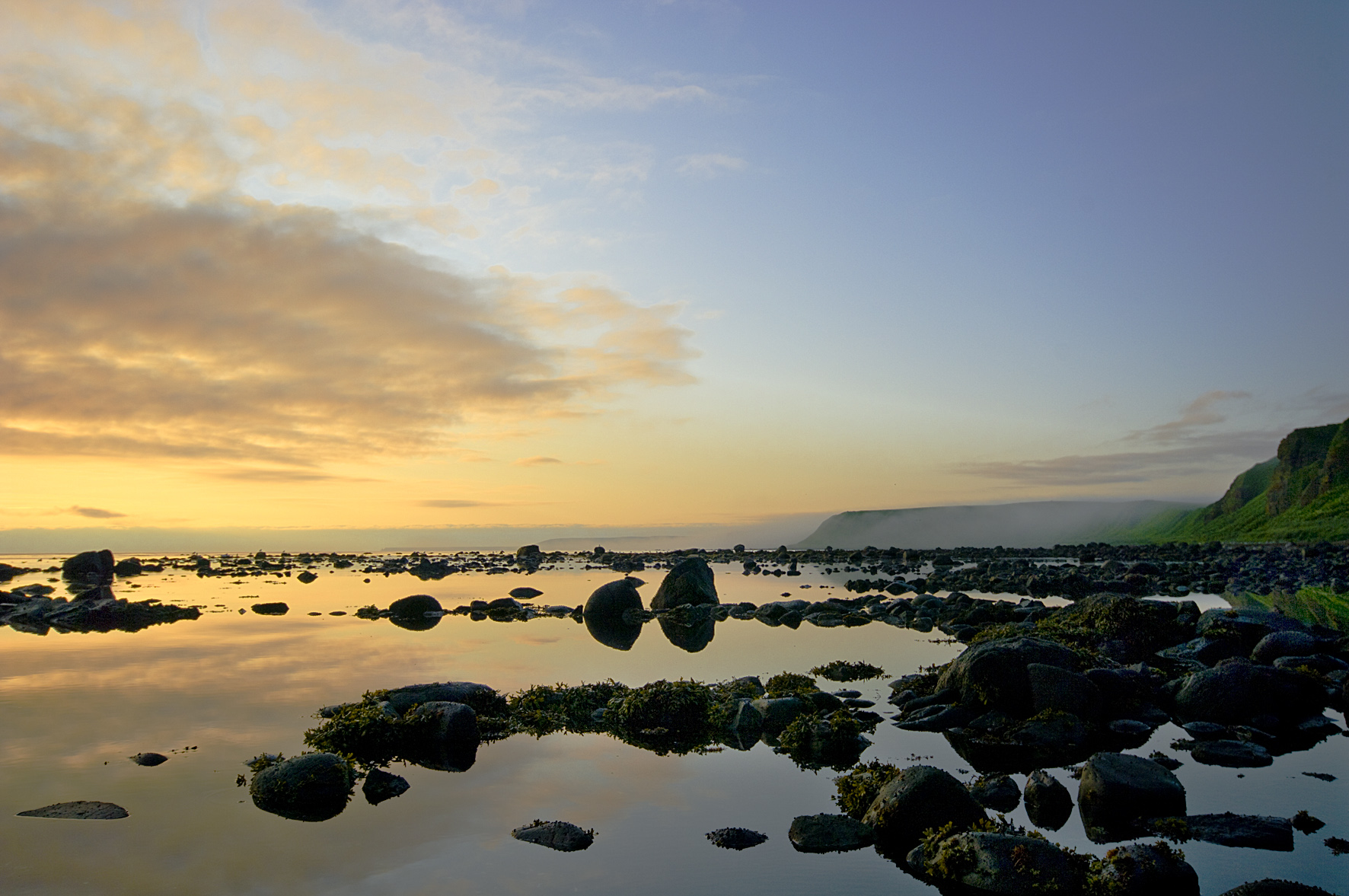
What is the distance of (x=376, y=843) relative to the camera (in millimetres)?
11336

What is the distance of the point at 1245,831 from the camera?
11.1 metres

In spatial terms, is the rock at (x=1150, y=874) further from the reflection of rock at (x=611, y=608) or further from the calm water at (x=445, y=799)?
the reflection of rock at (x=611, y=608)

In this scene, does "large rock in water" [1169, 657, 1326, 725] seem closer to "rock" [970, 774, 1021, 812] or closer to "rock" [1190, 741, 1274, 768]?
"rock" [1190, 741, 1274, 768]

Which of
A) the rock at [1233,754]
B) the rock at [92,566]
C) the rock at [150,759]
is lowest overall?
the rock at [1233,754]

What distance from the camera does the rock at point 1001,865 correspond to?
950 centimetres

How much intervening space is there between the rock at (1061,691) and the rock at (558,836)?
38.8ft

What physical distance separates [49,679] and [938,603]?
38.0 m

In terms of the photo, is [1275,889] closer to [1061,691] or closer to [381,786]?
[1061,691]

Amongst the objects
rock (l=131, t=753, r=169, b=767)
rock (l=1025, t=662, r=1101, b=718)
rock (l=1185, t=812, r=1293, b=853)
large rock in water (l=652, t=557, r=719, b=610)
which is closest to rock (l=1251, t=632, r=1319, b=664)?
rock (l=1025, t=662, r=1101, b=718)

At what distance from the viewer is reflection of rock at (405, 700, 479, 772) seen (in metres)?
16.0

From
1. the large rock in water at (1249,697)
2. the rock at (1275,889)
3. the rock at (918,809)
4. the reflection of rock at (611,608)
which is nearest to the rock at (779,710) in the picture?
the rock at (918,809)

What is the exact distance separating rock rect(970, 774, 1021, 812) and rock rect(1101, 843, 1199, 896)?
2631 mm

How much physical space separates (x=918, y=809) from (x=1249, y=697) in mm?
12192

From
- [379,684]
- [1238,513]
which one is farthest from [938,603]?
[1238,513]
